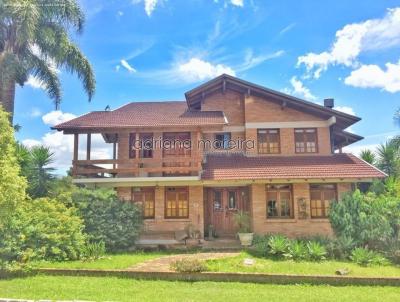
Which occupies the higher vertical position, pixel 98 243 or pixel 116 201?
pixel 116 201

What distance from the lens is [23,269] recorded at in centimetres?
1112

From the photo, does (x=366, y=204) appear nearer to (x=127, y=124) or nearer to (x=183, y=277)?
(x=183, y=277)

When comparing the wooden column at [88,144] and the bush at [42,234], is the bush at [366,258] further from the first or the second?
the wooden column at [88,144]

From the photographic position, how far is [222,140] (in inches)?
805

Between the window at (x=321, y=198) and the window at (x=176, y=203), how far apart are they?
6893 millimetres

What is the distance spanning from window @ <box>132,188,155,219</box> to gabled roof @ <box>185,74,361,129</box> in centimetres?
624

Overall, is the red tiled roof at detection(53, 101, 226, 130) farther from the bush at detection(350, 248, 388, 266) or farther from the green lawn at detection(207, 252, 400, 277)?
the bush at detection(350, 248, 388, 266)

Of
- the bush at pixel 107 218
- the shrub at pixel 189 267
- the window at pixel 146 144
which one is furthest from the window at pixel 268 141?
the shrub at pixel 189 267

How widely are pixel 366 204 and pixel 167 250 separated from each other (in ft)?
Answer: 30.7

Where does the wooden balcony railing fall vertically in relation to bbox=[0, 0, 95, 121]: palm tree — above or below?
below

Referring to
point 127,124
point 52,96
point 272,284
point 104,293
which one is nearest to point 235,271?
point 272,284

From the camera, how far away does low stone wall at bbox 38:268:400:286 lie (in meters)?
10.3

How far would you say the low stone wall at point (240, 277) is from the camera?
10305 mm

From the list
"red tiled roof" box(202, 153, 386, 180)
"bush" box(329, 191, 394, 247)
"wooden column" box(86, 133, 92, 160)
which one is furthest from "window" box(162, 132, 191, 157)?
"bush" box(329, 191, 394, 247)
